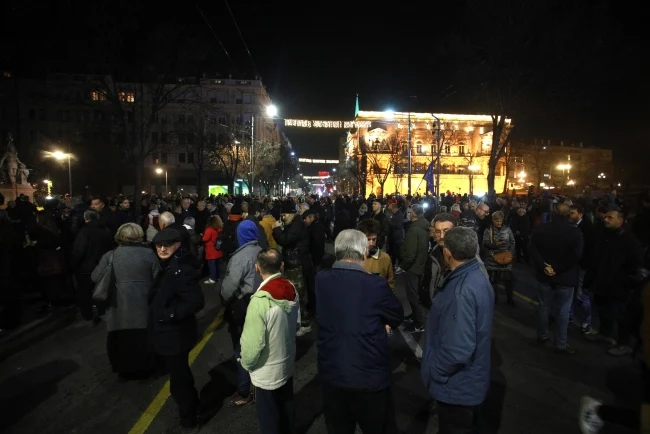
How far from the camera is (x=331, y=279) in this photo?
109 inches

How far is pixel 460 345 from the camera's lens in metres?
2.69

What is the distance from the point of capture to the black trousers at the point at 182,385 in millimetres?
3965

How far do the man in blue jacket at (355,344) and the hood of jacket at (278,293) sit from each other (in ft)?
1.44

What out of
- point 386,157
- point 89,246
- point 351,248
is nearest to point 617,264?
point 351,248

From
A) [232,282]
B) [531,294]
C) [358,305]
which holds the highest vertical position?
[358,305]

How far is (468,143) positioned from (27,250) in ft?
247

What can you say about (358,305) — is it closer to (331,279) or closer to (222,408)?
(331,279)

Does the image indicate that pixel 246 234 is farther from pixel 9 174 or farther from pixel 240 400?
pixel 9 174

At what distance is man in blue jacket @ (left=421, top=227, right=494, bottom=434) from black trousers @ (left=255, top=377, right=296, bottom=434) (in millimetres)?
1156

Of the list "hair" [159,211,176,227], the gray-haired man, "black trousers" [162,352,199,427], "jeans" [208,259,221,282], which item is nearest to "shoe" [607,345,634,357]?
the gray-haired man

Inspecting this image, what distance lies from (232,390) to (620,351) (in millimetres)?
5299

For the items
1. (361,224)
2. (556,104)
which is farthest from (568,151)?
(361,224)

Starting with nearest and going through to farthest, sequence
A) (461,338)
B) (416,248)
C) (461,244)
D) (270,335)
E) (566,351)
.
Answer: (461,338), (461,244), (270,335), (566,351), (416,248)

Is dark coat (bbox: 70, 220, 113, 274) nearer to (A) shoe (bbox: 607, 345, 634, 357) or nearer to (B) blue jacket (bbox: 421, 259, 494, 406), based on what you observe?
(B) blue jacket (bbox: 421, 259, 494, 406)
